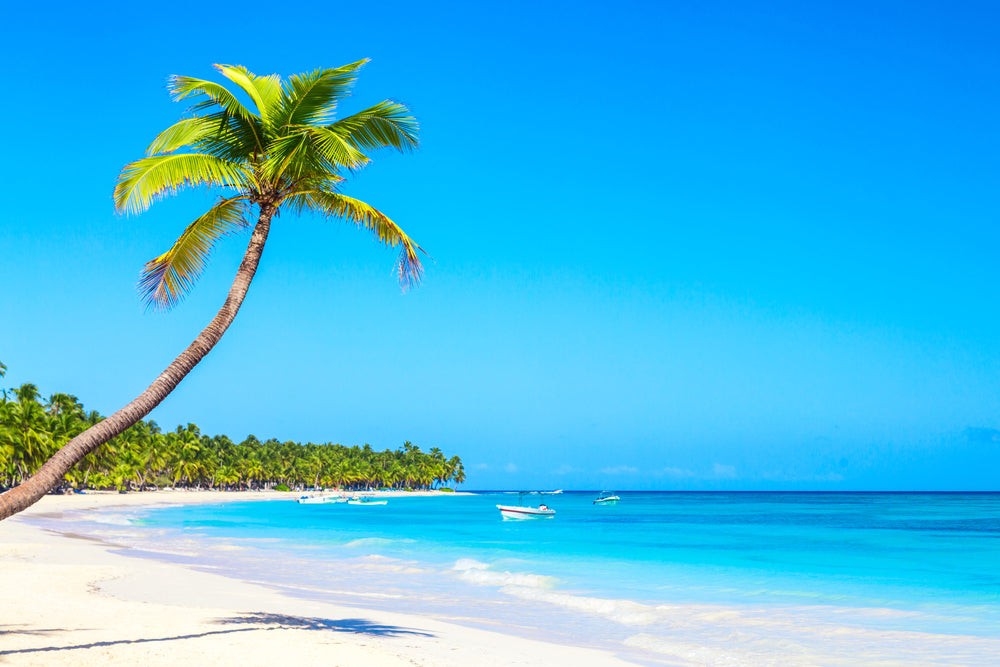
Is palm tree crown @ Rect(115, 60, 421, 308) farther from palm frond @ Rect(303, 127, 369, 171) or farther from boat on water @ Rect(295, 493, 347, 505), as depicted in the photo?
boat on water @ Rect(295, 493, 347, 505)

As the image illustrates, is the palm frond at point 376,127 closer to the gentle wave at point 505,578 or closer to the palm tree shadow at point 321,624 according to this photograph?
the palm tree shadow at point 321,624

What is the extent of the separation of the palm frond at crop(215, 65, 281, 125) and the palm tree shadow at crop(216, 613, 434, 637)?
7985 millimetres

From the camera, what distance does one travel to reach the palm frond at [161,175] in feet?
28.6

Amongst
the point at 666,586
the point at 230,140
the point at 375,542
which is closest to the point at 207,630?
the point at 230,140

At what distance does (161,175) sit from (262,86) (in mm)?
1608

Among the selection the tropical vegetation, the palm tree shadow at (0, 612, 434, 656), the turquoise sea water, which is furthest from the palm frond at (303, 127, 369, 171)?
the tropical vegetation

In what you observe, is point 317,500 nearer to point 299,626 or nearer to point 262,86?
point 299,626

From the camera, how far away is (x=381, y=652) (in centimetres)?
1070

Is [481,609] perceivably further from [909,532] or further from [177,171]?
[909,532]

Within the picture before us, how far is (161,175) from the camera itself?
882 cm

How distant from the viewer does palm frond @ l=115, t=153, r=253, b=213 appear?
8.71 m

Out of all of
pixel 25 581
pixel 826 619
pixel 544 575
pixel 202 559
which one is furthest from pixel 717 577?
pixel 25 581

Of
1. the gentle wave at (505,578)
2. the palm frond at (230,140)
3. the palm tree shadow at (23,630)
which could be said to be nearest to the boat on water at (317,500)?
the gentle wave at (505,578)

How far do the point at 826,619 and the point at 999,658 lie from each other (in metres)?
4.42
